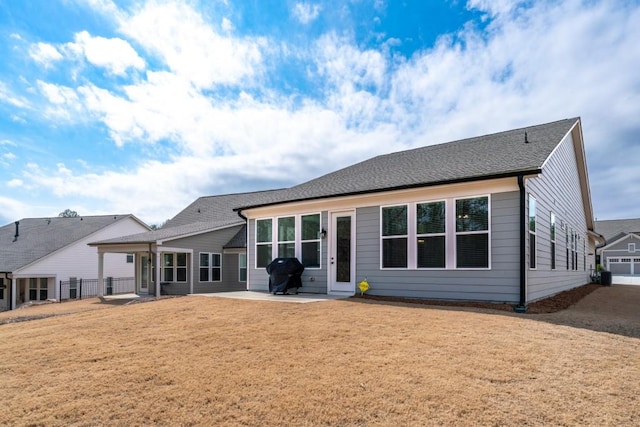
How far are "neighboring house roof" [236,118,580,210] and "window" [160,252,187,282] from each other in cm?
777

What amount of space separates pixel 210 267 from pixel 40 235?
14.7 m

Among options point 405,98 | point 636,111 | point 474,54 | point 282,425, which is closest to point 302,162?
point 405,98

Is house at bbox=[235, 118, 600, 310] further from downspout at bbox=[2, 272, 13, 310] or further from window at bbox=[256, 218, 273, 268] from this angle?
downspout at bbox=[2, 272, 13, 310]

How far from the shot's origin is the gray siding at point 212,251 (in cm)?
1755

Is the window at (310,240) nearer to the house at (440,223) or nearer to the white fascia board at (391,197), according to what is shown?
the house at (440,223)

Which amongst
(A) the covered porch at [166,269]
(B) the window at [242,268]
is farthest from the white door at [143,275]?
(B) the window at [242,268]

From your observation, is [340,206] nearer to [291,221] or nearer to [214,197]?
[291,221]

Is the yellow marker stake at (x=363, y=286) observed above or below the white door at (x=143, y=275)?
above

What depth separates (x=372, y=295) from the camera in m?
9.66

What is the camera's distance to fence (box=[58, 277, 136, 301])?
22250 mm

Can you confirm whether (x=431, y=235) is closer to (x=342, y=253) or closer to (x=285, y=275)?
(x=342, y=253)

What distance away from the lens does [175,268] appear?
58.9 feet

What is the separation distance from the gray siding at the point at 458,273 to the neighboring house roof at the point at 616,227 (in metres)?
40.2

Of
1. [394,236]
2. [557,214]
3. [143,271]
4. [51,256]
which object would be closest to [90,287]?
[51,256]
